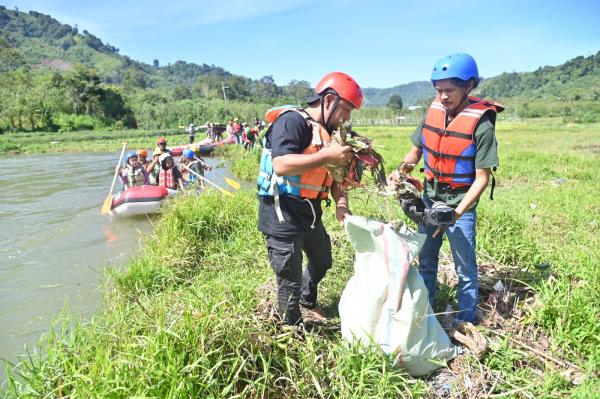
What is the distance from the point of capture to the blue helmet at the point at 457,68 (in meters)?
2.59

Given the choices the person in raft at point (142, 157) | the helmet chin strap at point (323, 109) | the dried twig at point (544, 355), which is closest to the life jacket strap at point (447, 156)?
the helmet chin strap at point (323, 109)

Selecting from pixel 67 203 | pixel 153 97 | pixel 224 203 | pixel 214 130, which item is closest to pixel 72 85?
pixel 153 97

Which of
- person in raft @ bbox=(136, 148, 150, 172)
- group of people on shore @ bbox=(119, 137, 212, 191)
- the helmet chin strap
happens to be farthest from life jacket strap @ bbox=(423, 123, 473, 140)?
person in raft @ bbox=(136, 148, 150, 172)

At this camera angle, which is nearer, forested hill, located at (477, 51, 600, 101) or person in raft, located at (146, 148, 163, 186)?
person in raft, located at (146, 148, 163, 186)

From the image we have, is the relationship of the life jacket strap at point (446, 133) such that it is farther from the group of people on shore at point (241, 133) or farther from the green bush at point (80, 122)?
the green bush at point (80, 122)

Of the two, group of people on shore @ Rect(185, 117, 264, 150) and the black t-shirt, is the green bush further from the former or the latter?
the black t-shirt

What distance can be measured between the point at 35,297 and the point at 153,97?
55878 millimetres

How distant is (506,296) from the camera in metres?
3.27

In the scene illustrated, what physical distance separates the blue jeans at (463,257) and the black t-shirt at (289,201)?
0.91 metres

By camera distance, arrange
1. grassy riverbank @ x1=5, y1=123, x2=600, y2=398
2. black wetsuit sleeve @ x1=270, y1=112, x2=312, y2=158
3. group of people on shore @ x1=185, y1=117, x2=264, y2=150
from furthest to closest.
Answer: group of people on shore @ x1=185, y1=117, x2=264, y2=150 → black wetsuit sleeve @ x1=270, y1=112, x2=312, y2=158 → grassy riverbank @ x1=5, y1=123, x2=600, y2=398

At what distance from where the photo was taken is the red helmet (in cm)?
245

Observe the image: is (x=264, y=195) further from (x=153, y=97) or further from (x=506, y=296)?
(x=153, y=97)

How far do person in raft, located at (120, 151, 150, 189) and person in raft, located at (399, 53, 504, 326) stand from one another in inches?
302

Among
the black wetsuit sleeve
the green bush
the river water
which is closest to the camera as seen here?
the black wetsuit sleeve
